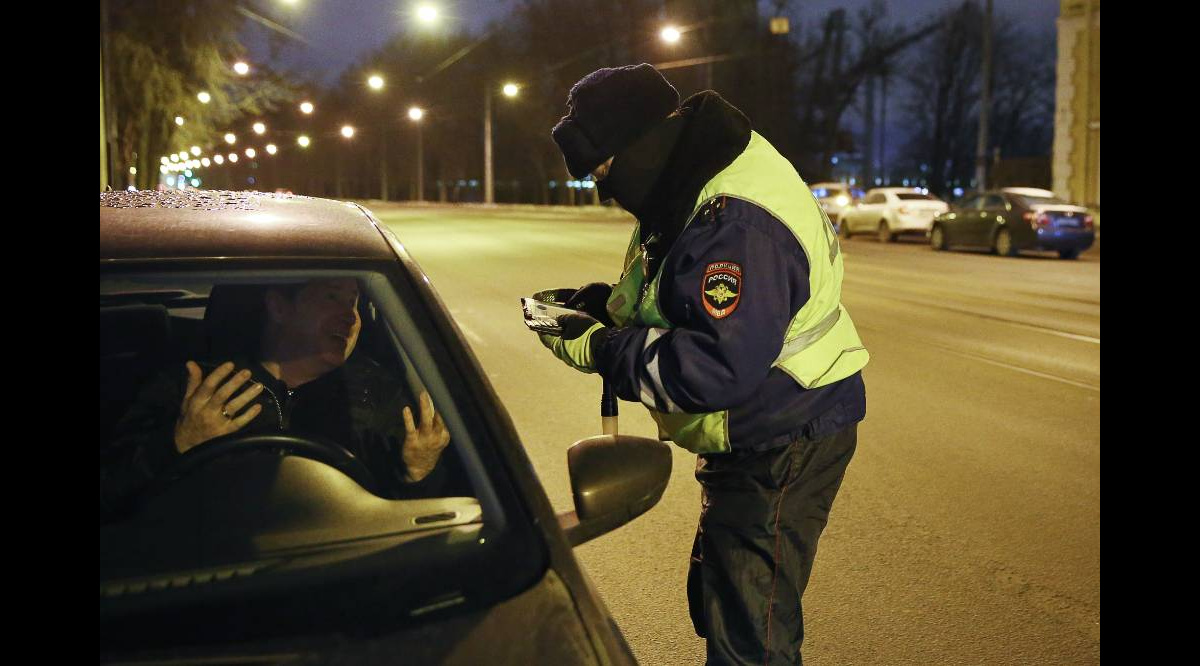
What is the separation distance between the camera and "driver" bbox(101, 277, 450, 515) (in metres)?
2.37

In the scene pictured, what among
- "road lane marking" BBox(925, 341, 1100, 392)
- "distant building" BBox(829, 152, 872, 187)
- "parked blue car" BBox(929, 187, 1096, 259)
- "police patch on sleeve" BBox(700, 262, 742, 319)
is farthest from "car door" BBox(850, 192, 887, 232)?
"police patch on sleeve" BBox(700, 262, 742, 319)

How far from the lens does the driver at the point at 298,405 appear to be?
237 centimetres

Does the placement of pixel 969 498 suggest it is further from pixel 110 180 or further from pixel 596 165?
pixel 110 180

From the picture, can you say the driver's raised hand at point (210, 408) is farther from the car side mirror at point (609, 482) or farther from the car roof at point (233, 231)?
the car side mirror at point (609, 482)

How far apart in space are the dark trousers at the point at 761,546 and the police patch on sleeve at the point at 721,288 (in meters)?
0.42

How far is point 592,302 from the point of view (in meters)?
2.91

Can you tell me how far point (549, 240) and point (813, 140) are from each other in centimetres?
4074

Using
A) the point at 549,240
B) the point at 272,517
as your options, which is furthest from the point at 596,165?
the point at 549,240

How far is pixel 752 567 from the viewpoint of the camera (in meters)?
2.55

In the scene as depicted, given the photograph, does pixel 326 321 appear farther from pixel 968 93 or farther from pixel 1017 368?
pixel 968 93

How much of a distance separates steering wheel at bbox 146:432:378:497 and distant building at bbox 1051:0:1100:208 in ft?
110

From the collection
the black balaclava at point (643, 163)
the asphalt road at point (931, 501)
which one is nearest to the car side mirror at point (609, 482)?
the black balaclava at point (643, 163)

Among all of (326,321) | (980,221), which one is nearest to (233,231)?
(326,321)
